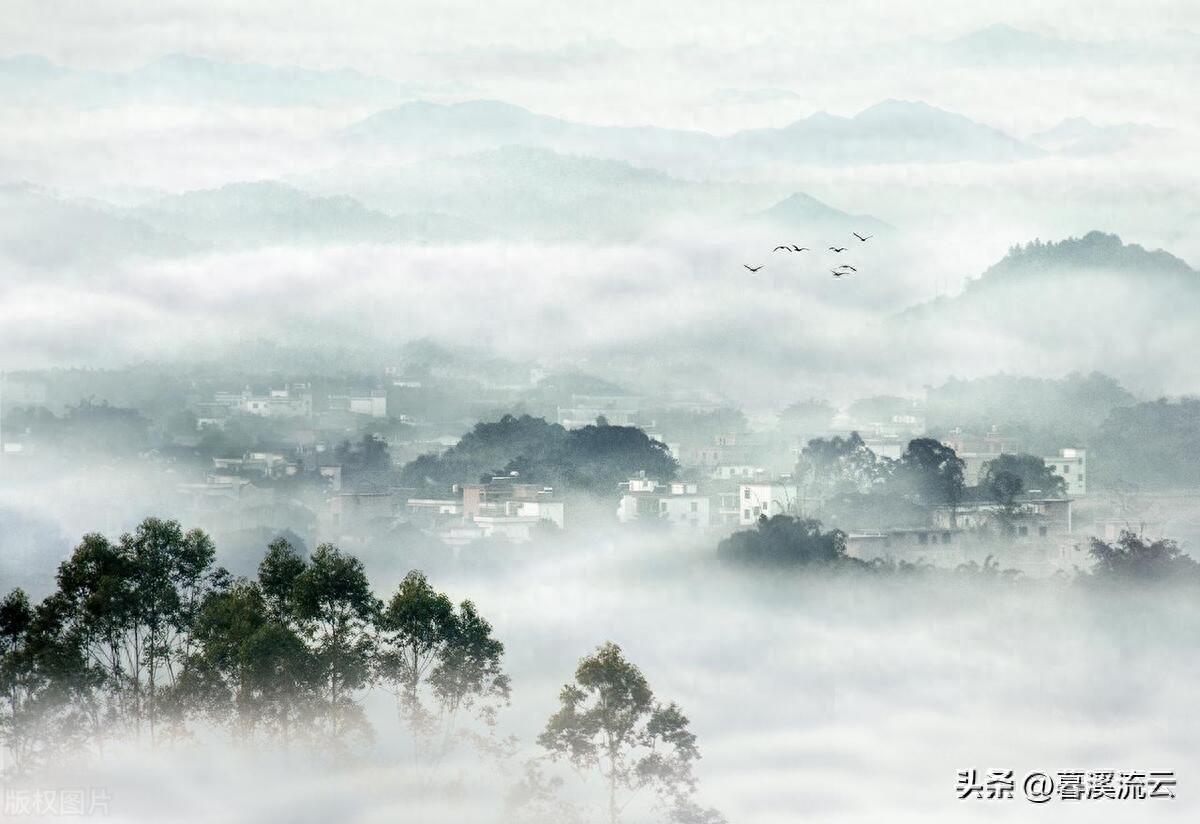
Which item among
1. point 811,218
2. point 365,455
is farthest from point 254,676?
point 811,218

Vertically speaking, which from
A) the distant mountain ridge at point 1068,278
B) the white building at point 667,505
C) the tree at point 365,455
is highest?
the distant mountain ridge at point 1068,278

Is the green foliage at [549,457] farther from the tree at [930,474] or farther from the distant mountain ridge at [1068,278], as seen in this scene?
the distant mountain ridge at [1068,278]

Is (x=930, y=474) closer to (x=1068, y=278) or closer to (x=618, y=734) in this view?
(x=618, y=734)

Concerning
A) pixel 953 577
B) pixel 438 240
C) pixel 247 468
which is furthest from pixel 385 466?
pixel 438 240

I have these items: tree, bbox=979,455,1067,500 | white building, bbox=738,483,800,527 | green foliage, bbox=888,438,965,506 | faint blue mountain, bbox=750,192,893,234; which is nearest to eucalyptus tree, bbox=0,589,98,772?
white building, bbox=738,483,800,527

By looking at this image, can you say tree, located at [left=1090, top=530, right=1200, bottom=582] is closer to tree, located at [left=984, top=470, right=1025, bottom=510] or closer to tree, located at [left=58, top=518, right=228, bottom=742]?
tree, located at [left=984, top=470, right=1025, bottom=510]

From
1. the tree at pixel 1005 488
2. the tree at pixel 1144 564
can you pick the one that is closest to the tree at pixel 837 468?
the tree at pixel 1005 488

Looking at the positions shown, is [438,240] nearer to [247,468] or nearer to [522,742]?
[247,468]
